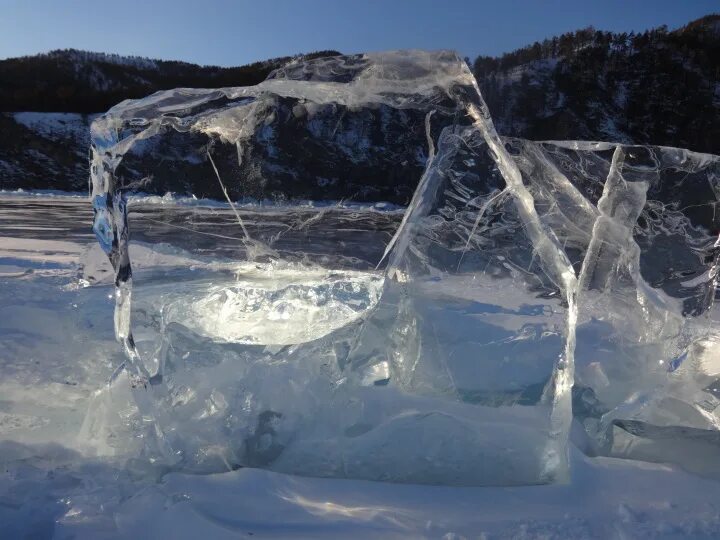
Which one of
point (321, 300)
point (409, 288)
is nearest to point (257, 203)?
point (321, 300)

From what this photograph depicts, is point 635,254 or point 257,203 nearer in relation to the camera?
point 635,254

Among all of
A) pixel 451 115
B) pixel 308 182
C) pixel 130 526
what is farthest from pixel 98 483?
pixel 308 182

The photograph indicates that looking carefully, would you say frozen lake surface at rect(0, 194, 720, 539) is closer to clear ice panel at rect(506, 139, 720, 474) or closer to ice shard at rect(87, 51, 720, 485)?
ice shard at rect(87, 51, 720, 485)

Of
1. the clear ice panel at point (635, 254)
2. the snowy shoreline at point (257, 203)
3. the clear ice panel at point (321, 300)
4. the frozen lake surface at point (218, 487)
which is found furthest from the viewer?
the snowy shoreline at point (257, 203)

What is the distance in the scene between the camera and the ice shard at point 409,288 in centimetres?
187

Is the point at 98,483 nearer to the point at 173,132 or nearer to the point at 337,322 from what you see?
the point at 337,322

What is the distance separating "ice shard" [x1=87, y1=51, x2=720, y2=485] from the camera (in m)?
1.87

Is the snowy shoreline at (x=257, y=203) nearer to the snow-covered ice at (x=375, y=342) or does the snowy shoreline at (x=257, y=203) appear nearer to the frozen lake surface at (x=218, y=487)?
the snow-covered ice at (x=375, y=342)

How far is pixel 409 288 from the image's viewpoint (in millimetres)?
2586

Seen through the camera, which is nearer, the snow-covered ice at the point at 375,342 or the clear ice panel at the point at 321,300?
the snow-covered ice at the point at 375,342

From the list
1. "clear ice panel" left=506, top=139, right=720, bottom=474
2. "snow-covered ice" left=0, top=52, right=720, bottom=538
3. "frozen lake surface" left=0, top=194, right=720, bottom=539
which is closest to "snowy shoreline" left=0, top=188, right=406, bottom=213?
"snow-covered ice" left=0, top=52, right=720, bottom=538

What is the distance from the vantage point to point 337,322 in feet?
8.36

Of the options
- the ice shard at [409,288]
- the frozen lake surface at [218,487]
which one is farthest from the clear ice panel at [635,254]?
the frozen lake surface at [218,487]

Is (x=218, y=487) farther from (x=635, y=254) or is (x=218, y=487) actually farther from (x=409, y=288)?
(x=635, y=254)
